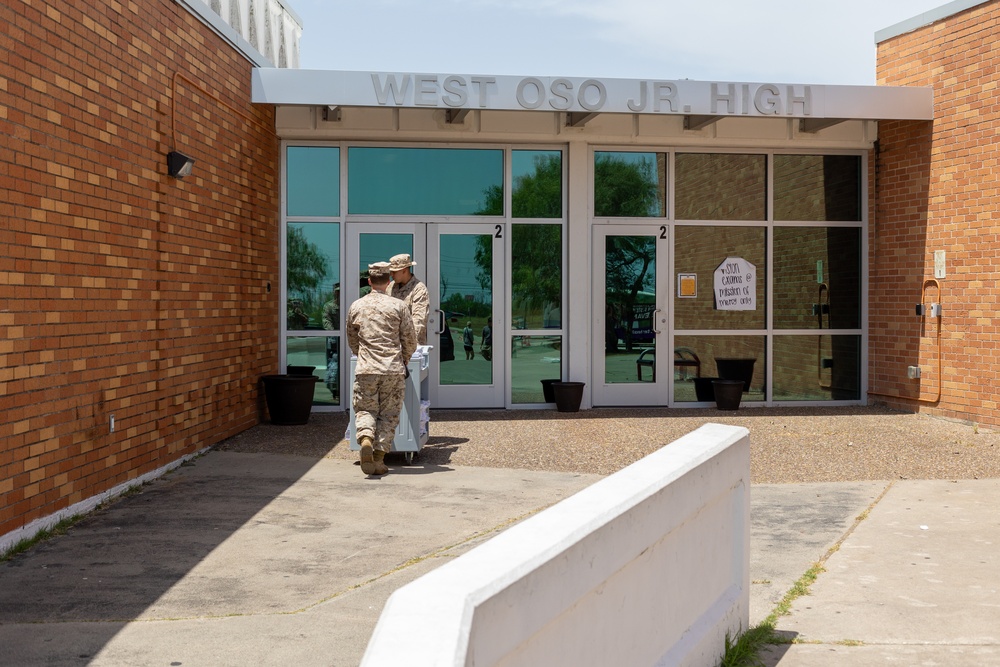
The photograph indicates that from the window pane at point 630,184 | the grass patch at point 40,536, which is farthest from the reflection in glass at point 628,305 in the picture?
the grass patch at point 40,536

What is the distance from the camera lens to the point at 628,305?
13750 mm

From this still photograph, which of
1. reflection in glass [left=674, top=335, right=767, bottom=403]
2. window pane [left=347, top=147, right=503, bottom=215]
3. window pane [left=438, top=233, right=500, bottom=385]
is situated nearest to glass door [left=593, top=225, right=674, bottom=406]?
reflection in glass [left=674, top=335, right=767, bottom=403]

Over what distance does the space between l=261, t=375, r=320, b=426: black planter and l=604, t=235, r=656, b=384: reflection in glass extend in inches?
159

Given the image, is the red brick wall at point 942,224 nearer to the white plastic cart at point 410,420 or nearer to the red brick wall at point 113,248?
the white plastic cart at point 410,420

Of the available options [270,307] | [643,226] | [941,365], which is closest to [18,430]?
[270,307]

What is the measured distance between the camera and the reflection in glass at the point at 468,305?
13414mm

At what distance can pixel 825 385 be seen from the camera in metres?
14.1

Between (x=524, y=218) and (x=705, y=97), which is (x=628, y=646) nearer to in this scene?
(x=705, y=97)

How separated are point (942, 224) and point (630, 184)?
12.7 ft

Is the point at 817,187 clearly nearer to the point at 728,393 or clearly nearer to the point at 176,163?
the point at 728,393

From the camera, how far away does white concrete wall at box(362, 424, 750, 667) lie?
2109 mm

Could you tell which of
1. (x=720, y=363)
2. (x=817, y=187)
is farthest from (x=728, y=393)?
(x=817, y=187)

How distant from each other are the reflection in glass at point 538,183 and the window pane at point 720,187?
1.60 m

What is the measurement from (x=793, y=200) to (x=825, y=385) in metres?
2.54
